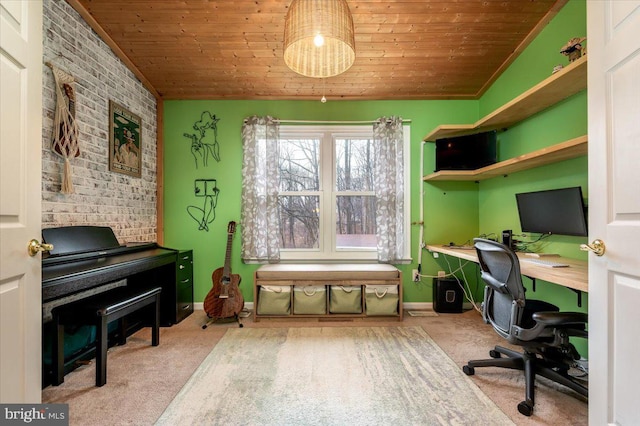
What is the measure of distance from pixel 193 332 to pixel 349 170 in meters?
2.46

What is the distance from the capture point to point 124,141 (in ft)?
9.59

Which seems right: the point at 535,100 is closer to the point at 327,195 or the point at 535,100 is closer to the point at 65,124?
the point at 327,195

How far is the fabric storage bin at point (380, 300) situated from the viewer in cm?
304

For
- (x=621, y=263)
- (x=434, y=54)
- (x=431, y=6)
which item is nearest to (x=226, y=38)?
(x=431, y=6)

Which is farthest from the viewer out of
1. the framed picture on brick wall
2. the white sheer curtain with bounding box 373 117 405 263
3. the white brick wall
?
the white sheer curtain with bounding box 373 117 405 263

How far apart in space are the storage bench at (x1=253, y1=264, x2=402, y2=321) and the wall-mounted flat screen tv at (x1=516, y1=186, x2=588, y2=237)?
1283mm

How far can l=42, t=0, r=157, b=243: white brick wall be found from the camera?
2119mm

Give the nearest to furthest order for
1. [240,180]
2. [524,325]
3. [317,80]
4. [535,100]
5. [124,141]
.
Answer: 1. [524,325]
2. [535,100]
3. [124,141]
4. [317,80]
5. [240,180]

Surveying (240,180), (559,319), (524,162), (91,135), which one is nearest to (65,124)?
(91,135)

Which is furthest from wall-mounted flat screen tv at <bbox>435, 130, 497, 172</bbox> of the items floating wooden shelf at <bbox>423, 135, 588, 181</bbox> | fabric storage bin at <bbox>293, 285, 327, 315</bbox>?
fabric storage bin at <bbox>293, 285, 327, 315</bbox>

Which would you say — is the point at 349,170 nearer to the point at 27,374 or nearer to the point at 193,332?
the point at 193,332

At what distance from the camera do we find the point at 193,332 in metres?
2.76

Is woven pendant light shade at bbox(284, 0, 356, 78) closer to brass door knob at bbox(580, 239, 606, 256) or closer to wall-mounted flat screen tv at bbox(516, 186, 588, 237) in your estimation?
brass door knob at bbox(580, 239, 606, 256)

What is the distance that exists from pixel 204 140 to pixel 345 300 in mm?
2513
